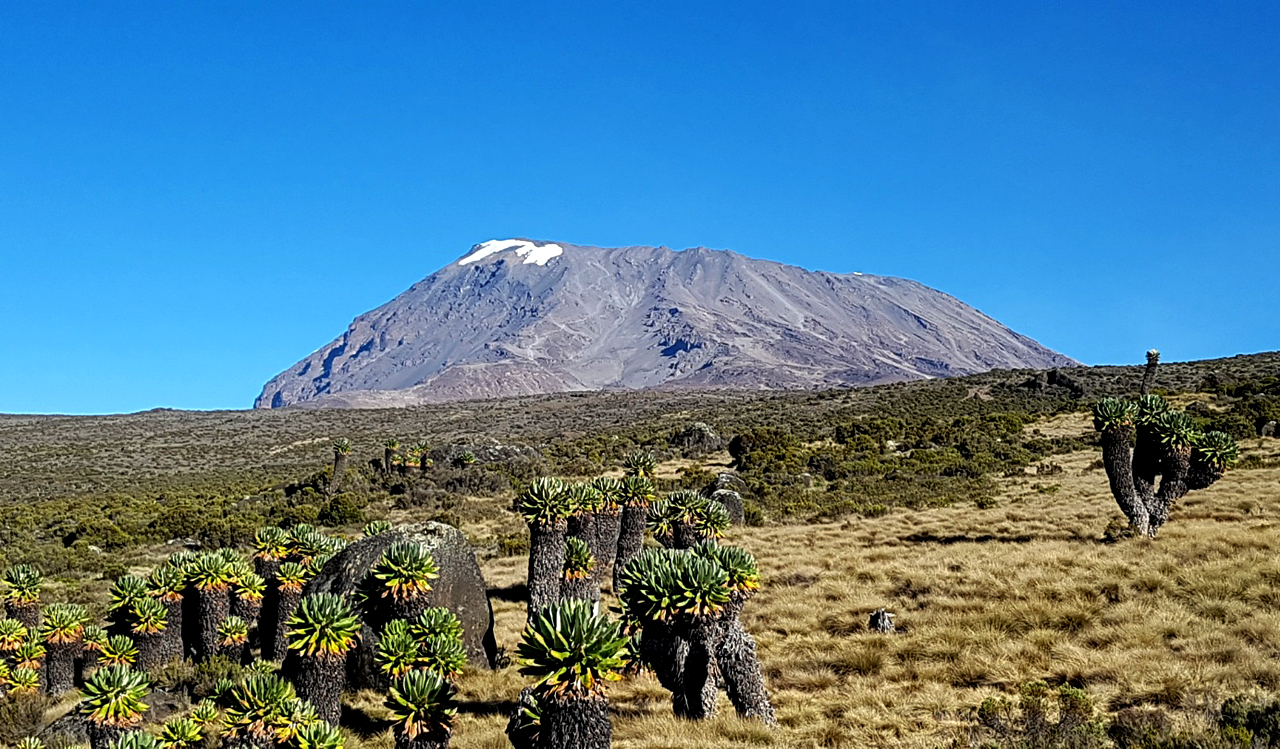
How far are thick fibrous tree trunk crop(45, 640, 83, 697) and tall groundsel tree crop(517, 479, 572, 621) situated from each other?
25.3 feet

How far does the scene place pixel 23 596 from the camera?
13508 mm

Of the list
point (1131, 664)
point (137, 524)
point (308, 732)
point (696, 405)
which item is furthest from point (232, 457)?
point (1131, 664)

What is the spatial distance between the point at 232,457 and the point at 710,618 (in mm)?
60095

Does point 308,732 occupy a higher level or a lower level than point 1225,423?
lower

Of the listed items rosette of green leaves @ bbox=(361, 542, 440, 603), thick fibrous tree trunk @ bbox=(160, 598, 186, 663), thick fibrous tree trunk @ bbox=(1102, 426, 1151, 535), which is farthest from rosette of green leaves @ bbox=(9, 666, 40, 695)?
thick fibrous tree trunk @ bbox=(1102, 426, 1151, 535)

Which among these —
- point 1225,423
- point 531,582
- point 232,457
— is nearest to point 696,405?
point 232,457

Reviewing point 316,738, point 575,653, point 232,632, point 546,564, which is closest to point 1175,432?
point 546,564

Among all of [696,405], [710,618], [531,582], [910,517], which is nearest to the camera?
[710,618]

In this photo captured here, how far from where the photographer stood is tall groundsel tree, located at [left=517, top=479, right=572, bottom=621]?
14203 millimetres

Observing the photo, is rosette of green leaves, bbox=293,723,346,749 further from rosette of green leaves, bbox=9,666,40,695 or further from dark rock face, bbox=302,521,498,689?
rosette of green leaves, bbox=9,666,40,695

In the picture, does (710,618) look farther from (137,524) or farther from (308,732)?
(137,524)

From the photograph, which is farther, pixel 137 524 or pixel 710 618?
pixel 137 524

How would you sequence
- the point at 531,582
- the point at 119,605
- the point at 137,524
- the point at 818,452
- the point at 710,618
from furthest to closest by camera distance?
the point at 818,452 → the point at 137,524 → the point at 531,582 → the point at 119,605 → the point at 710,618

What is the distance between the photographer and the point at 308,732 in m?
7.84
